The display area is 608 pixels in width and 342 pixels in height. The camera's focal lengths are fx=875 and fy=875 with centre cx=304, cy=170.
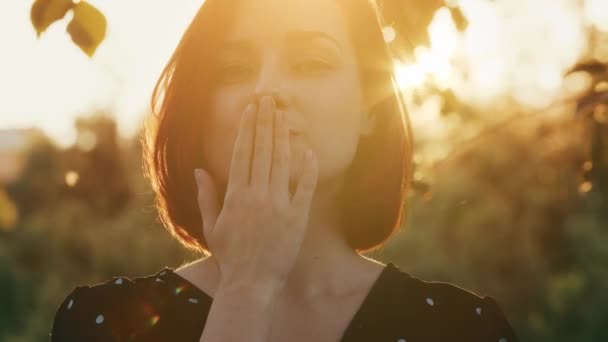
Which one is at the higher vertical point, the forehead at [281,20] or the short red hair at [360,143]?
the forehead at [281,20]

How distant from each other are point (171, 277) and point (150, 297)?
0.10 m

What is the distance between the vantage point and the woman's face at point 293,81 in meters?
2.53

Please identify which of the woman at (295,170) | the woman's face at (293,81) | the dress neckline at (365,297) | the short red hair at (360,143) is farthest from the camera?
the short red hair at (360,143)

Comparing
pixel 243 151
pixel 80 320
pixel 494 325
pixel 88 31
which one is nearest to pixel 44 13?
pixel 88 31

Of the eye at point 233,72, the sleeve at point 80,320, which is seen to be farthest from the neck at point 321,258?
the sleeve at point 80,320

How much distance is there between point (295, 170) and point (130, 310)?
2.57 ft

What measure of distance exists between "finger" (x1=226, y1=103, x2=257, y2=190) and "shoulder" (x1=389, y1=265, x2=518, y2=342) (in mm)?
779

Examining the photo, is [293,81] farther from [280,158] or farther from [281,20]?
[280,158]

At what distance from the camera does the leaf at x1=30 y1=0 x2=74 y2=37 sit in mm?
2047

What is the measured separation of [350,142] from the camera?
105 inches

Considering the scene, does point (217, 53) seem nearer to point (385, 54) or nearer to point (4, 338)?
point (385, 54)

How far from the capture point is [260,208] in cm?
224

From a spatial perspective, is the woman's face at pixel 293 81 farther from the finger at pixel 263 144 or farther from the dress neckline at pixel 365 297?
the dress neckline at pixel 365 297

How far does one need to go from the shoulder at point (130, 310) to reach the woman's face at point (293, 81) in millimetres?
449
